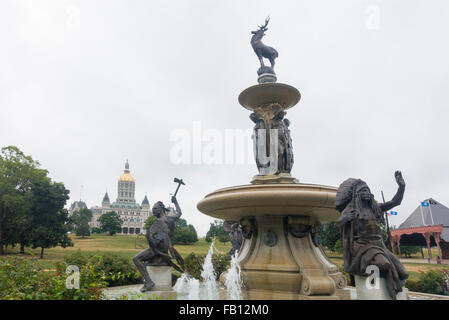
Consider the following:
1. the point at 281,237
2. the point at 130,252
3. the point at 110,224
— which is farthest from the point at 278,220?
the point at 110,224

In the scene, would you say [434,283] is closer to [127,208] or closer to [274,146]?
[274,146]

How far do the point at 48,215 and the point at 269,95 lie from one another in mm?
37450

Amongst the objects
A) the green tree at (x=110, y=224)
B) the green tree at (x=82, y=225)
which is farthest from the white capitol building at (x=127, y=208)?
the green tree at (x=82, y=225)

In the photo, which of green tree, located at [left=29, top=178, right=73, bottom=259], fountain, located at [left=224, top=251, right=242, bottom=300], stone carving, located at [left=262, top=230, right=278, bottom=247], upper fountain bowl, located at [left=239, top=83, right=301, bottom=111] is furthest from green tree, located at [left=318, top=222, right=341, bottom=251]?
green tree, located at [left=29, top=178, right=73, bottom=259]

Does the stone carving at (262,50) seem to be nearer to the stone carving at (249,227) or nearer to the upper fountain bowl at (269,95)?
the upper fountain bowl at (269,95)

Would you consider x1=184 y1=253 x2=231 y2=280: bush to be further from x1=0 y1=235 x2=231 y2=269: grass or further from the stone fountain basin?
the stone fountain basin

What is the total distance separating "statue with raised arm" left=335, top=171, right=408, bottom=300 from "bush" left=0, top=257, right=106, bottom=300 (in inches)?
147

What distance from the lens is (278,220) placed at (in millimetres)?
7277

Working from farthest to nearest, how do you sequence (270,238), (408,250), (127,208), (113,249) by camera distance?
(127,208), (113,249), (408,250), (270,238)

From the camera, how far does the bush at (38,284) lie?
3.80 m

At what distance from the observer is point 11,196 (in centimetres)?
3428
